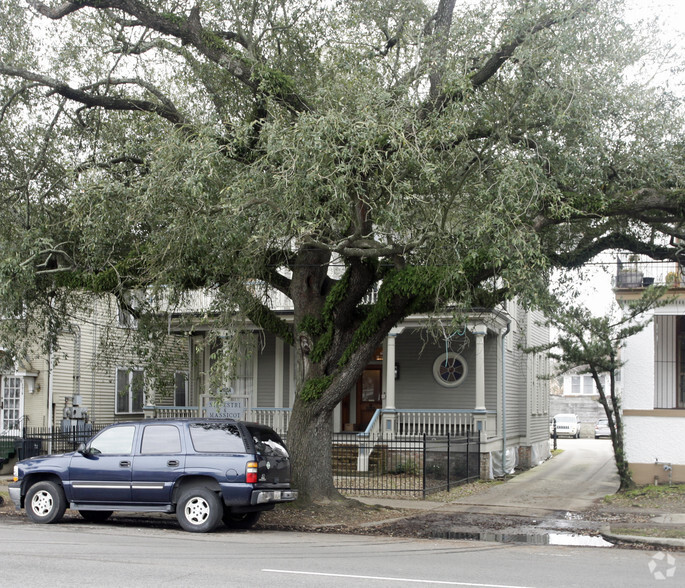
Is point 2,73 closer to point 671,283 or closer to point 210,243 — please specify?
point 210,243

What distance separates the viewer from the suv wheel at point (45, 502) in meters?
12.5

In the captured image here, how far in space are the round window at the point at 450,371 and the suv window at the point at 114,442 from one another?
40.3 ft

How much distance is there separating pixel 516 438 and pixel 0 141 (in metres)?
18.2

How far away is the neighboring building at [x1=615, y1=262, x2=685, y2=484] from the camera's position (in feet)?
56.7

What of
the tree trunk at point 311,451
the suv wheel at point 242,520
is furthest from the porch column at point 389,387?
the suv wheel at point 242,520

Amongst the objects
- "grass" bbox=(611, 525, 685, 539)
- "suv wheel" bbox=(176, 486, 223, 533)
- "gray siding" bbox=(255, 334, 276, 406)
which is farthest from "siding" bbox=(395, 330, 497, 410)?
"suv wheel" bbox=(176, 486, 223, 533)

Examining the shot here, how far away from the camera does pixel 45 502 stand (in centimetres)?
1258

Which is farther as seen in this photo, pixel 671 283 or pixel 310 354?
Answer: pixel 671 283

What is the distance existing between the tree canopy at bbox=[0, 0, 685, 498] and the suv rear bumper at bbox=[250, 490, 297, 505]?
77.5 inches

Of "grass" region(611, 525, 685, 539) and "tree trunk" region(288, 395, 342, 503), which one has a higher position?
"tree trunk" region(288, 395, 342, 503)

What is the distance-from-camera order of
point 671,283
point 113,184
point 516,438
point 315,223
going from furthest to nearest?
point 516,438 → point 671,283 → point 113,184 → point 315,223

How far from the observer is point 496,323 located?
22266 mm

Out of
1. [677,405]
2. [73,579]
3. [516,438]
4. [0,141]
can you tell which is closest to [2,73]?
[0,141]

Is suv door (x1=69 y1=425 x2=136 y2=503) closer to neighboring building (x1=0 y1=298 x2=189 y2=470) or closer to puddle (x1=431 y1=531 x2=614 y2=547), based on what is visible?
puddle (x1=431 y1=531 x2=614 y2=547)
